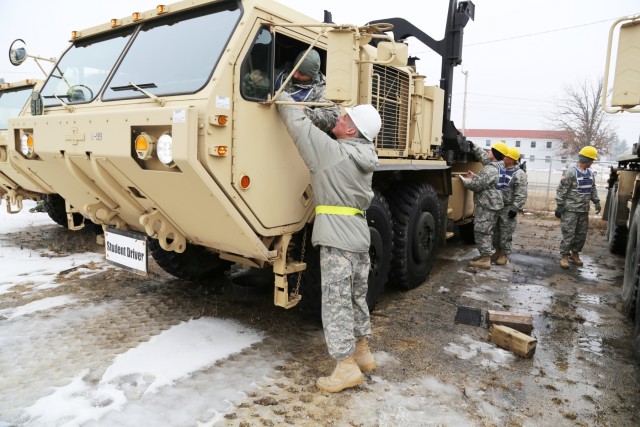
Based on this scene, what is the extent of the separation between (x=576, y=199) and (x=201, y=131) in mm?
5602

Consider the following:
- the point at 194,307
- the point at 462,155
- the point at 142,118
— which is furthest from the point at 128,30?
the point at 462,155

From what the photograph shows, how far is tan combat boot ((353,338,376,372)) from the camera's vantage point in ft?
10.2

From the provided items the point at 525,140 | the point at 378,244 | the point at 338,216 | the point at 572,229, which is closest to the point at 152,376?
the point at 338,216

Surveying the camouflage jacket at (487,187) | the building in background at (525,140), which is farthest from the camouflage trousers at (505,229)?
the building in background at (525,140)

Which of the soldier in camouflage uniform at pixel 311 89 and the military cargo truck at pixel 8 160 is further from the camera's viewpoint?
the military cargo truck at pixel 8 160

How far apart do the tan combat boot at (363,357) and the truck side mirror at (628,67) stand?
204 cm

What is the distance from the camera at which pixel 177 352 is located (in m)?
3.31

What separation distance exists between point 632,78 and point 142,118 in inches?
102

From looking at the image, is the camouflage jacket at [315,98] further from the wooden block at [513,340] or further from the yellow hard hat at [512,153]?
the yellow hard hat at [512,153]

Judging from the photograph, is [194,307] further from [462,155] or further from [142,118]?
[462,155]

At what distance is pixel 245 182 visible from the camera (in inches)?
108

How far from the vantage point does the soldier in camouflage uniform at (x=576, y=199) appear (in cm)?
627

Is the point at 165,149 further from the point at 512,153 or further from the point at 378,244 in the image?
the point at 512,153

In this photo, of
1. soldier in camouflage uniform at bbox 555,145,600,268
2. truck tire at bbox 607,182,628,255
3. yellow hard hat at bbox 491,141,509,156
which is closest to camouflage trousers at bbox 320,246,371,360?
yellow hard hat at bbox 491,141,509,156
